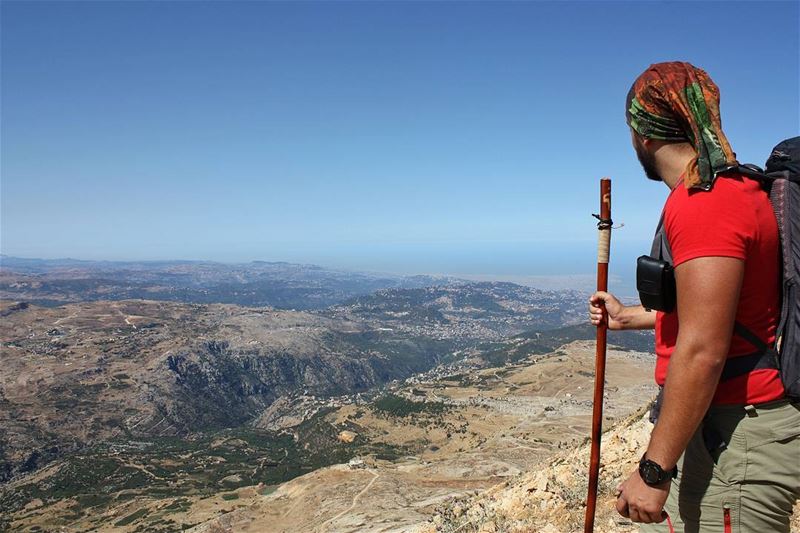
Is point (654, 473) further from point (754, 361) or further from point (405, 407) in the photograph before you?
point (405, 407)

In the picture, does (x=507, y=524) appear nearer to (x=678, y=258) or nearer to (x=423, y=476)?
(x=678, y=258)

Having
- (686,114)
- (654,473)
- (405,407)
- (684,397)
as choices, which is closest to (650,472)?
(654,473)

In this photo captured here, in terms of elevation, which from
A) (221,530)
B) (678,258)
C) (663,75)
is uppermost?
(663,75)

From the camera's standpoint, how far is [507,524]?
10.3 m

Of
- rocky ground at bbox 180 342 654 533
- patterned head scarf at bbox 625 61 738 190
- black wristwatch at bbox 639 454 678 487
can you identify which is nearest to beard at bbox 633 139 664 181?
patterned head scarf at bbox 625 61 738 190

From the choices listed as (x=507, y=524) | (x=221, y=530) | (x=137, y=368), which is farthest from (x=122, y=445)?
(x=507, y=524)

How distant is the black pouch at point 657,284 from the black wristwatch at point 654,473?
882mm

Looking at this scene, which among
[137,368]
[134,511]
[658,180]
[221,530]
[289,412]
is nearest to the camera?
[658,180]

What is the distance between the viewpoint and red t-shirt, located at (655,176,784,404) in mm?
2660

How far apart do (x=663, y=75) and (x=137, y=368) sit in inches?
8682

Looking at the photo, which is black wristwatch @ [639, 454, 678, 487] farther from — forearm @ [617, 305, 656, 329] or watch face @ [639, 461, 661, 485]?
forearm @ [617, 305, 656, 329]

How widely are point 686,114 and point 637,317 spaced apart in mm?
1469

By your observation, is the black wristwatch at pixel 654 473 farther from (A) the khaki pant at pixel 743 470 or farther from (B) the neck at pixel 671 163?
(B) the neck at pixel 671 163

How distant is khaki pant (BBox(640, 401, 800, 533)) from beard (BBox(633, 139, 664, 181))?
1520mm
